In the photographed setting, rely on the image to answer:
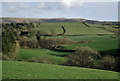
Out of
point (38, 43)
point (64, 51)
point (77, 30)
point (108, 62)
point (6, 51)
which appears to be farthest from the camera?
point (77, 30)

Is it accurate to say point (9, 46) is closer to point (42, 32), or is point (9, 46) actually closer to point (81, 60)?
point (81, 60)

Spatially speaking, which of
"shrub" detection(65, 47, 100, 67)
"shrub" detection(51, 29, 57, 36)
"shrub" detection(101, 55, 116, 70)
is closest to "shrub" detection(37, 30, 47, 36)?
"shrub" detection(51, 29, 57, 36)

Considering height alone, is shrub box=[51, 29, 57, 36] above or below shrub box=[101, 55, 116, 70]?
below

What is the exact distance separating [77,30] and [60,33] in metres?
9.54

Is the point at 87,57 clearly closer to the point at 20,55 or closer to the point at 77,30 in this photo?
the point at 20,55

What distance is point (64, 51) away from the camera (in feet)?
175

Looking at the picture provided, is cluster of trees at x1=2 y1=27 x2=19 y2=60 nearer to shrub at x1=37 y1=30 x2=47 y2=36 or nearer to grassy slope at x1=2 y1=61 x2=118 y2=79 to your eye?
grassy slope at x1=2 y1=61 x2=118 y2=79

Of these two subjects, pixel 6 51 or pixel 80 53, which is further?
pixel 6 51

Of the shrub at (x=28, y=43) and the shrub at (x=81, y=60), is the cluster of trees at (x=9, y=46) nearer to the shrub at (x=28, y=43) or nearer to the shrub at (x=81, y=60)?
the shrub at (x=81, y=60)

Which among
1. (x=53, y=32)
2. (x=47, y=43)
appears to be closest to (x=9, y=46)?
(x=47, y=43)

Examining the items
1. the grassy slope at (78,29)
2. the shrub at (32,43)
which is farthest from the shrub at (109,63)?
the grassy slope at (78,29)

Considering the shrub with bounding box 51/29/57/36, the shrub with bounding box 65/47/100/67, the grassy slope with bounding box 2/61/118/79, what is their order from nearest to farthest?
the grassy slope with bounding box 2/61/118/79
the shrub with bounding box 65/47/100/67
the shrub with bounding box 51/29/57/36

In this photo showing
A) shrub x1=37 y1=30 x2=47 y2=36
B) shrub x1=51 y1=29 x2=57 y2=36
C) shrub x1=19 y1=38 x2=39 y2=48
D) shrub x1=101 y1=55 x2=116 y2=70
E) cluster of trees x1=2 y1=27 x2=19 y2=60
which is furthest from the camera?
shrub x1=51 y1=29 x2=57 y2=36

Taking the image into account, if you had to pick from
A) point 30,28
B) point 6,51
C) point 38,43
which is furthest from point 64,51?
point 30,28
